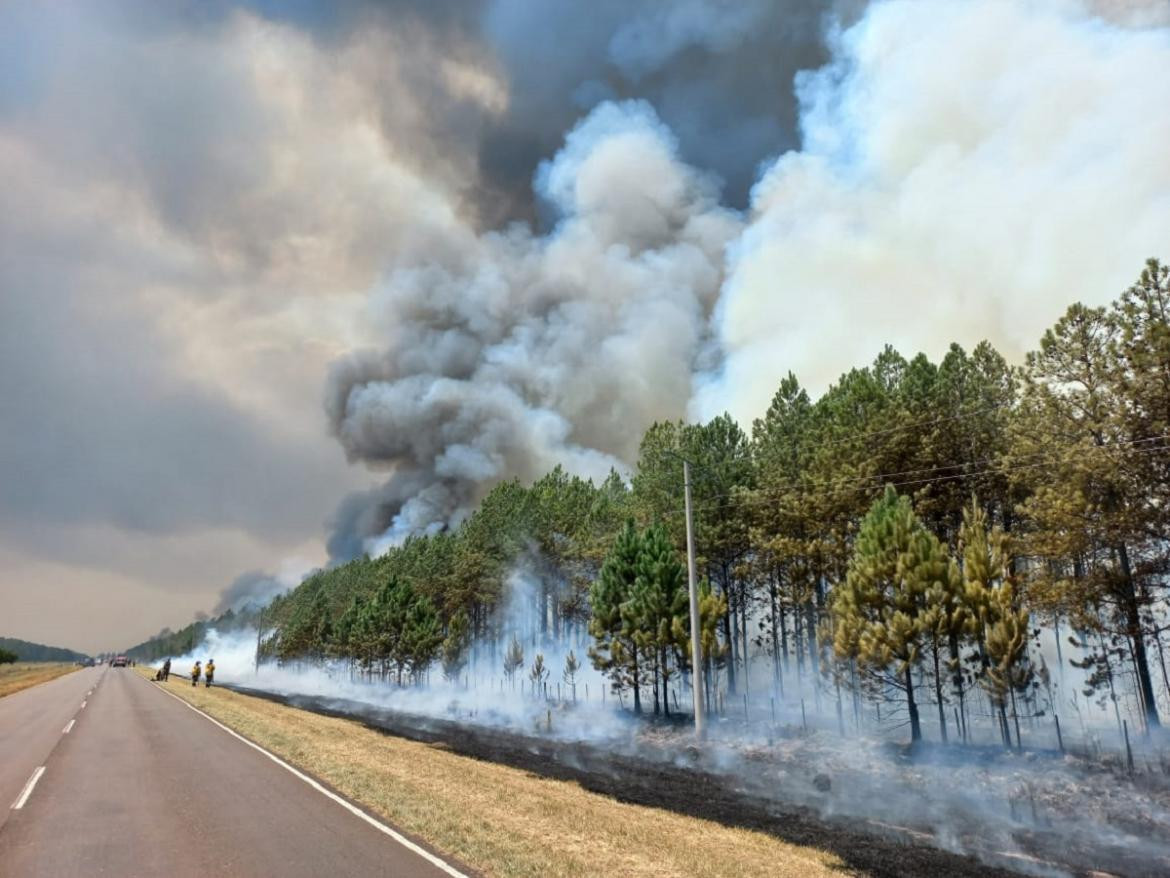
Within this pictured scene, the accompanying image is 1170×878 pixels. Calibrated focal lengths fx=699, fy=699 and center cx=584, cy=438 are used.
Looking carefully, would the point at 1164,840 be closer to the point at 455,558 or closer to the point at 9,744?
the point at 9,744

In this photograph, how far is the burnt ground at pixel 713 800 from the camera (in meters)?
13.1

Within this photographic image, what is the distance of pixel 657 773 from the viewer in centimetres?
2245

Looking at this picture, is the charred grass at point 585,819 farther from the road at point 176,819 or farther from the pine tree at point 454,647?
the pine tree at point 454,647

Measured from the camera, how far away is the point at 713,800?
17.9 meters

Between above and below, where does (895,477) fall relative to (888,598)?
above

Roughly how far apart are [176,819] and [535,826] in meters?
5.86

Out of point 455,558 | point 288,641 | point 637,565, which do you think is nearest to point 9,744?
point 637,565

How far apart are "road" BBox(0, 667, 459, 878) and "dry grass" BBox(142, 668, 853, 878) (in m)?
0.91

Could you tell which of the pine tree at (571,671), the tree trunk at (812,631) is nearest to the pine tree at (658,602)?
the tree trunk at (812,631)

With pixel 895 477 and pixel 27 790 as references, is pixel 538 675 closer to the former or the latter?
pixel 895 477

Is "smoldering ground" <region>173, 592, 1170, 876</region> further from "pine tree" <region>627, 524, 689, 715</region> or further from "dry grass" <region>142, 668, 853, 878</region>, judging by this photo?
"pine tree" <region>627, 524, 689, 715</region>

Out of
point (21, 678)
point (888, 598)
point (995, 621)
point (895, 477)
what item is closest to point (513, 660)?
point (895, 477)

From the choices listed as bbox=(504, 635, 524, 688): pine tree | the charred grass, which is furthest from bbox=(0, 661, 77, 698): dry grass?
the charred grass

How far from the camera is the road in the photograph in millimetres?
8984
